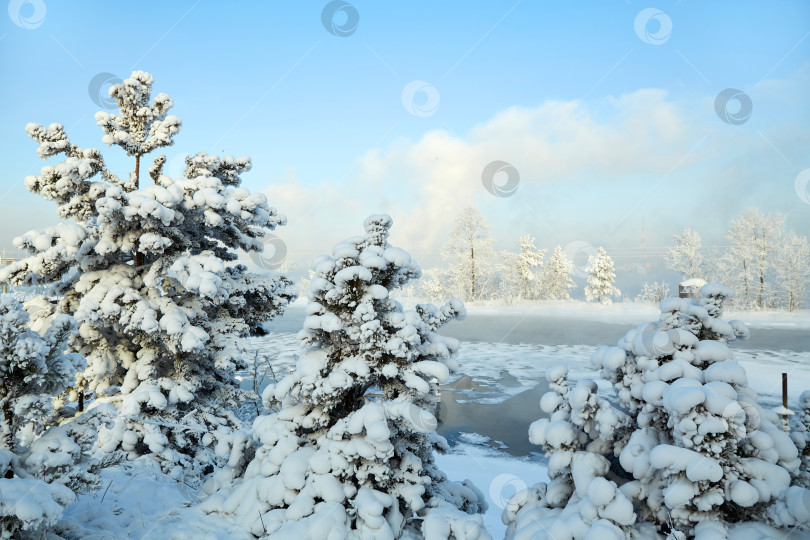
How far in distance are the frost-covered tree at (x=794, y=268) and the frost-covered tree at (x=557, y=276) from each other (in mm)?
22010

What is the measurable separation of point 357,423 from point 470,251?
47118mm

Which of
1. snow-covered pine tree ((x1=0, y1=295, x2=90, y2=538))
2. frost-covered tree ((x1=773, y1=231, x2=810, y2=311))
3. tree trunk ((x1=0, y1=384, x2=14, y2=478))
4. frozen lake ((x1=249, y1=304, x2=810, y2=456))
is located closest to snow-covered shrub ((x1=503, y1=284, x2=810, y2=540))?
frozen lake ((x1=249, y1=304, x2=810, y2=456))

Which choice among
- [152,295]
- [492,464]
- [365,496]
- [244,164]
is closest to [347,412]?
[365,496]

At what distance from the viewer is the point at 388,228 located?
5680 mm

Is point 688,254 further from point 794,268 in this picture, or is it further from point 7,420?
point 7,420

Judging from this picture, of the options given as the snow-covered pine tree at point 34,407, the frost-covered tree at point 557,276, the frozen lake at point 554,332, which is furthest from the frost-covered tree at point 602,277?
the snow-covered pine tree at point 34,407

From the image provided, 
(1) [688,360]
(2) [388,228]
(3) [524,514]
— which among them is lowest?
(3) [524,514]

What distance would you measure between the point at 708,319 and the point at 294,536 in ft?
14.2

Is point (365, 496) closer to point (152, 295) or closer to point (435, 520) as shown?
point (435, 520)

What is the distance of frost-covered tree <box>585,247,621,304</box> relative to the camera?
194 ft

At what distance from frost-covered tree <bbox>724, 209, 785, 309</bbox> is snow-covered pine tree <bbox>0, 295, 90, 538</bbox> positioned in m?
52.0

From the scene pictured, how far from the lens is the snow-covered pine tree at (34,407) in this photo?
3.94 m

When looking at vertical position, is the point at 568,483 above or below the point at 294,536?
above

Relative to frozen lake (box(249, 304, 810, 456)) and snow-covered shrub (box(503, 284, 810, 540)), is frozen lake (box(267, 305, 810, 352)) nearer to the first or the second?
frozen lake (box(249, 304, 810, 456))
